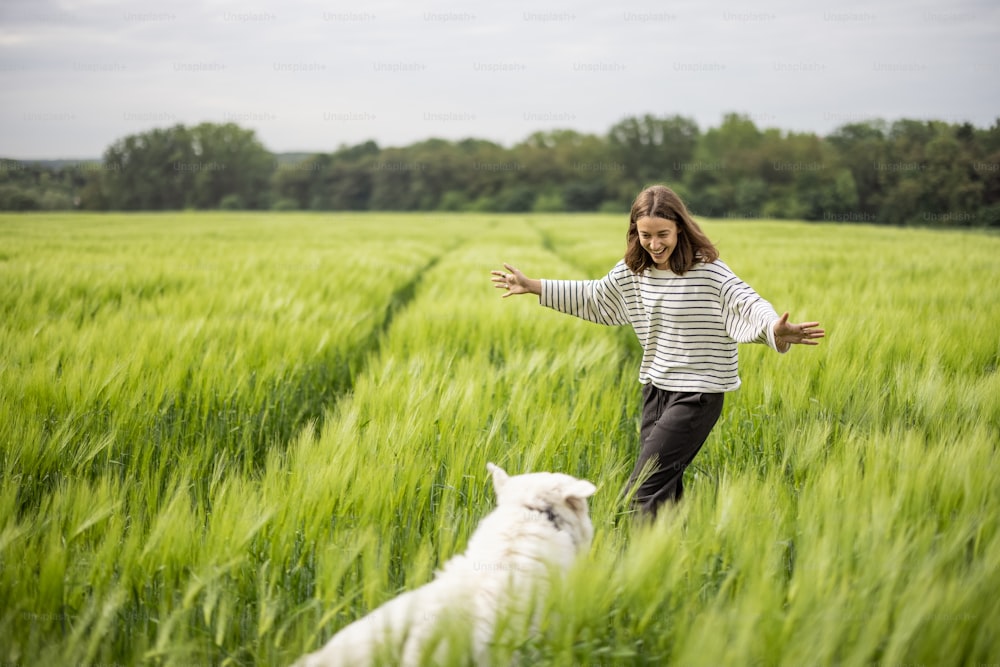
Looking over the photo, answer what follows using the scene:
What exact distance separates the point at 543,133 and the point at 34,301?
84.8 m

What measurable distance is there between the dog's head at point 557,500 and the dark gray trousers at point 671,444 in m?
0.59

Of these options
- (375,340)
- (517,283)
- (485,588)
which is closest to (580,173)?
(375,340)

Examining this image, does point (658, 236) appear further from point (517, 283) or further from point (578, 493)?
point (578, 493)

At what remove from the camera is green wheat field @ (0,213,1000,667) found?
1.20 m

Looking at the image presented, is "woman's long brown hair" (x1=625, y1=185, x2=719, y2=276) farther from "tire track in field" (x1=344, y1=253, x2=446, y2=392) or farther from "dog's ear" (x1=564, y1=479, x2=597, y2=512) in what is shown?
"tire track in field" (x1=344, y1=253, x2=446, y2=392)

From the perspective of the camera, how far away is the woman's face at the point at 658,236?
2.17 meters

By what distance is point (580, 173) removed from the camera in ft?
216

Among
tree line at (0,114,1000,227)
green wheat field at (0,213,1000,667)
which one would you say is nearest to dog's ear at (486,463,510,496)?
green wheat field at (0,213,1000,667)

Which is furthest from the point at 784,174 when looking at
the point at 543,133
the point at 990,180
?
the point at 543,133

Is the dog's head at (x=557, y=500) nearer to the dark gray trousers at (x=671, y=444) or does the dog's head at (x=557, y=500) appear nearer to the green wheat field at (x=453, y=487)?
the green wheat field at (x=453, y=487)

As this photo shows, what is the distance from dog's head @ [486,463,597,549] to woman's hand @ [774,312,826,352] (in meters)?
0.83

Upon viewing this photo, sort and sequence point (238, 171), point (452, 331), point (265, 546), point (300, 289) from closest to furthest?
point (265, 546), point (452, 331), point (300, 289), point (238, 171)

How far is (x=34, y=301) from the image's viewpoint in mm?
4941

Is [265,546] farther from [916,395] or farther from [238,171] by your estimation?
[238,171]
